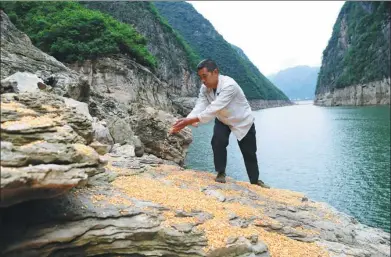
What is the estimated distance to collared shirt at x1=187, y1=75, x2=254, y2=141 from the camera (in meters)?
8.18

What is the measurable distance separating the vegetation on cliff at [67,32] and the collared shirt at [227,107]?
3609 cm

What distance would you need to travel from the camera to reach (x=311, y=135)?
5053cm

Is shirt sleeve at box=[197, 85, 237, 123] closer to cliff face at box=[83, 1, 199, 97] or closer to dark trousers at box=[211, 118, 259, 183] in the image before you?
dark trousers at box=[211, 118, 259, 183]

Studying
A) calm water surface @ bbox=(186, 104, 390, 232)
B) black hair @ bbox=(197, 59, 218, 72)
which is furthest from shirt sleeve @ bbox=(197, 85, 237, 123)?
calm water surface @ bbox=(186, 104, 390, 232)

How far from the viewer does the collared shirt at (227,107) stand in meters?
8.18

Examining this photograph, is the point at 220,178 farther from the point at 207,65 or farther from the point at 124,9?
the point at 124,9

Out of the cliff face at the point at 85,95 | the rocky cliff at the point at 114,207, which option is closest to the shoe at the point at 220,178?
the rocky cliff at the point at 114,207

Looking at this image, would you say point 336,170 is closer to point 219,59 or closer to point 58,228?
point 58,228

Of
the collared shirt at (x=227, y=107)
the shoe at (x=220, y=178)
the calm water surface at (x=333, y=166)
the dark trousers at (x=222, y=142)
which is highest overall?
the collared shirt at (x=227, y=107)

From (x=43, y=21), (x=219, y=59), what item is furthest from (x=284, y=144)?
(x=219, y=59)

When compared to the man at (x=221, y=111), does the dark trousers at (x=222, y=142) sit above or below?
below

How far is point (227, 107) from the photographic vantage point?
28.1ft

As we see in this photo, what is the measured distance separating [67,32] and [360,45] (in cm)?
10355

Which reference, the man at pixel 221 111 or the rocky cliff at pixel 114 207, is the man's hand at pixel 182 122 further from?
the rocky cliff at pixel 114 207
